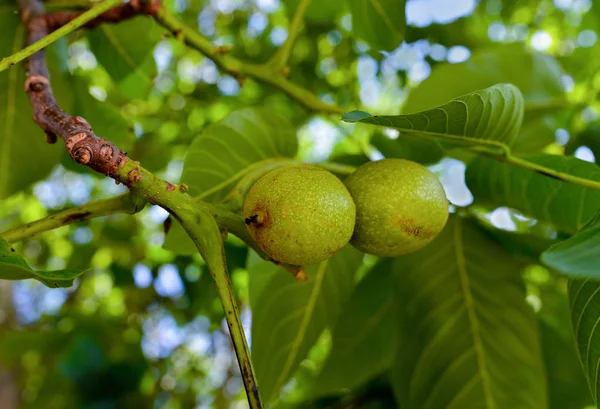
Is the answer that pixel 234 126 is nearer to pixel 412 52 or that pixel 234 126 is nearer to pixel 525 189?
pixel 525 189

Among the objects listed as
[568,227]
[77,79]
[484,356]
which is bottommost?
[484,356]

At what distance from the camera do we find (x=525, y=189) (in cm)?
110

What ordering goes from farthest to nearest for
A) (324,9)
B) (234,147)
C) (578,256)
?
(324,9) → (234,147) → (578,256)

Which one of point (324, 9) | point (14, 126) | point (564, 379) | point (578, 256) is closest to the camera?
point (578, 256)

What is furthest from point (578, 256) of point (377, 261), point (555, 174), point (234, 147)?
point (377, 261)

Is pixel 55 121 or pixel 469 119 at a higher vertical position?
pixel 55 121

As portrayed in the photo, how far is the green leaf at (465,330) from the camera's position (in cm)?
113

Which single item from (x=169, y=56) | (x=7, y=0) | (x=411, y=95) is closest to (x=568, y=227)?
(x=411, y=95)

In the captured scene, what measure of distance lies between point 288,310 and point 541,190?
1.88ft

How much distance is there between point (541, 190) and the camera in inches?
42.5

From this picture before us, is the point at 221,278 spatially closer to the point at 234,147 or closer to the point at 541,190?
the point at 234,147

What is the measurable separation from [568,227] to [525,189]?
0.11 meters

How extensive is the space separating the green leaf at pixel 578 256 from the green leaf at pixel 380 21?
0.93 m

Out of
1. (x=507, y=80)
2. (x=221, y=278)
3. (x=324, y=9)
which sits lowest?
(x=221, y=278)
